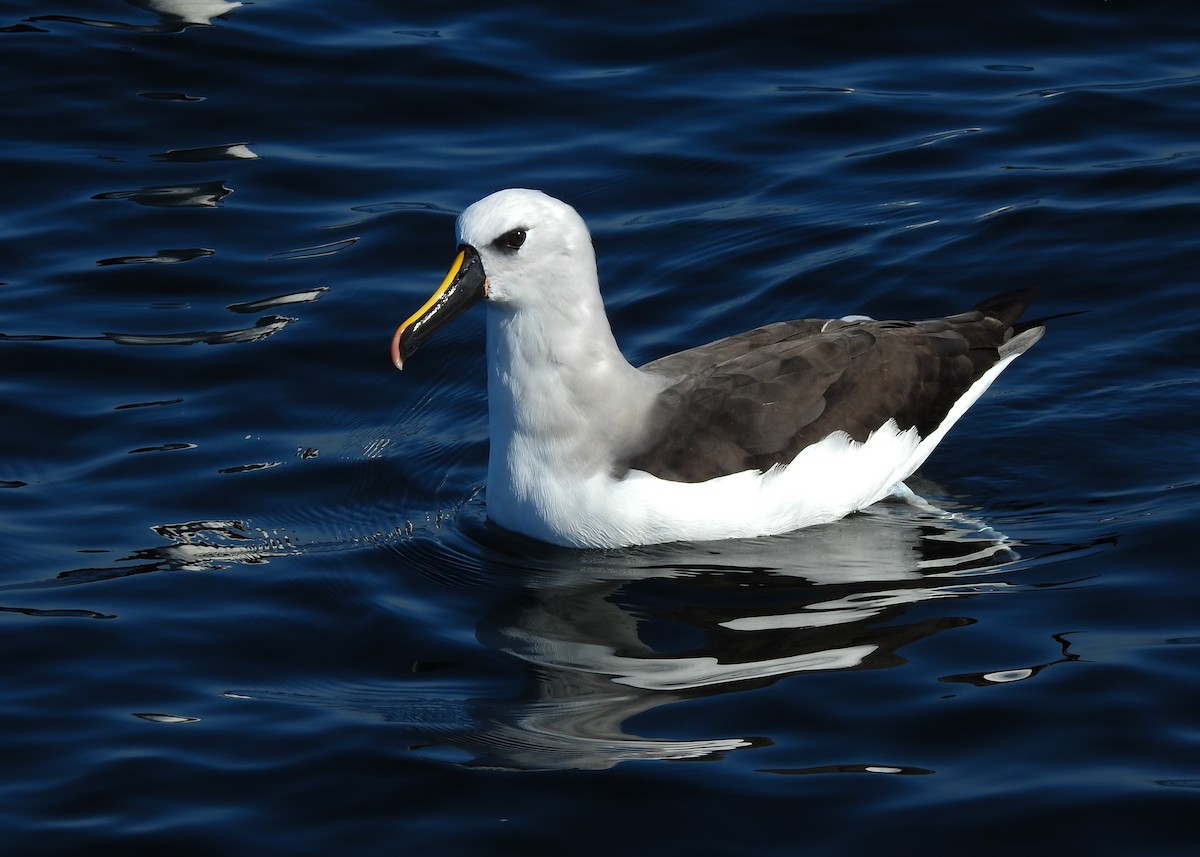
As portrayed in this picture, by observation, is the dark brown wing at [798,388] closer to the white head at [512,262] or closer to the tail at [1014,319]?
the tail at [1014,319]

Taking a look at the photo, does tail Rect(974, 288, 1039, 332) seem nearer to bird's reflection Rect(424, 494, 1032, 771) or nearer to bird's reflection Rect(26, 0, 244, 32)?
bird's reflection Rect(424, 494, 1032, 771)

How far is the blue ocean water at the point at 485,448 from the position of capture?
639cm

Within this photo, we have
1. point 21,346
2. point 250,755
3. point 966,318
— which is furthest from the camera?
point 21,346

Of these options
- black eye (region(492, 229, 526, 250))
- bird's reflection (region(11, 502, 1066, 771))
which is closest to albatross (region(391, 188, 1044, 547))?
black eye (region(492, 229, 526, 250))

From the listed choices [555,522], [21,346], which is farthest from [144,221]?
[555,522]

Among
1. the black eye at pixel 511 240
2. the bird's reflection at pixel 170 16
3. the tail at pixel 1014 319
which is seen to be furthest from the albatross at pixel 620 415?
the bird's reflection at pixel 170 16

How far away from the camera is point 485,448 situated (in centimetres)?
973

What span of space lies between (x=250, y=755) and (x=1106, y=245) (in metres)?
6.58

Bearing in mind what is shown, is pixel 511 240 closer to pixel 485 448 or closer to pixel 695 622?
pixel 695 622

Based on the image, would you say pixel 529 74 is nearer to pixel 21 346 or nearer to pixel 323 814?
pixel 21 346

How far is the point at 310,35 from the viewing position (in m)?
14.5

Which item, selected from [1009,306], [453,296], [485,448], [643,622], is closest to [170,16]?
[485,448]

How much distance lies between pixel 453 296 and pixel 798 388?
1.71 metres

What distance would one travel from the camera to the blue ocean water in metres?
6.39
